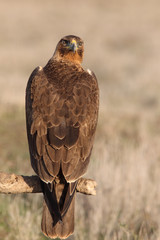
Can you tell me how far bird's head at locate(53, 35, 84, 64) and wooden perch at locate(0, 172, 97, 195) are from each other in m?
1.81

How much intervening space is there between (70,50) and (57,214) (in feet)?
7.32

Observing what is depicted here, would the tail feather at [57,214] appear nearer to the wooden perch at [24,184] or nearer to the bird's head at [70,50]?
the wooden perch at [24,184]

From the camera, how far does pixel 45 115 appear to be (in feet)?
14.4

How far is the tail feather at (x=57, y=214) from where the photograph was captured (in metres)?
3.98

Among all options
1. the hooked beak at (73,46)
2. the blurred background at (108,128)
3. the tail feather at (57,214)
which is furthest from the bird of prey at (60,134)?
the blurred background at (108,128)

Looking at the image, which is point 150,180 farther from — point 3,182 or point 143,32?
point 143,32

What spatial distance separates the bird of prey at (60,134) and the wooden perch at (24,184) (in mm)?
81

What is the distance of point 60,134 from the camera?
422cm

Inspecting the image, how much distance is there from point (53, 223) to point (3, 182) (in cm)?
55

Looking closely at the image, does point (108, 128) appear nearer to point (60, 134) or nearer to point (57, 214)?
point (60, 134)

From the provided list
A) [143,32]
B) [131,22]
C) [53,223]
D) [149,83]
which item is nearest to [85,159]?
[53,223]

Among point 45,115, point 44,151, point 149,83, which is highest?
point 149,83

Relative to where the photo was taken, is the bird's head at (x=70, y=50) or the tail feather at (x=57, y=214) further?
the bird's head at (x=70, y=50)

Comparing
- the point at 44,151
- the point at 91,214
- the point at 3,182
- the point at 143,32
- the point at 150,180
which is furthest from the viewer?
the point at 143,32
